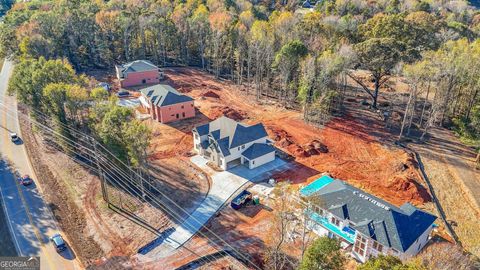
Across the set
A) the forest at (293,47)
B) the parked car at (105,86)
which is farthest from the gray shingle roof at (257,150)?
the parked car at (105,86)

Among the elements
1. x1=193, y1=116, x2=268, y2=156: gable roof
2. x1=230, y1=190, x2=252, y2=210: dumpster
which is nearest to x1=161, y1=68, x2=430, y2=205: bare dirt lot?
x1=193, y1=116, x2=268, y2=156: gable roof

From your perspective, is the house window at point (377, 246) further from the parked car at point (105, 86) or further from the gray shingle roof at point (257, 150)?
the parked car at point (105, 86)

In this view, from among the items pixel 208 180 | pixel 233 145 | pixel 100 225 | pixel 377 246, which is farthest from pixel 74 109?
pixel 377 246

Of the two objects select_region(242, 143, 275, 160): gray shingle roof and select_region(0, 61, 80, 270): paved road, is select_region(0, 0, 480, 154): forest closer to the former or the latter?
select_region(242, 143, 275, 160): gray shingle roof

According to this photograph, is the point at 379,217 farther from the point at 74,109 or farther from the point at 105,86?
the point at 105,86

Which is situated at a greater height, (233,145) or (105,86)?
(105,86)

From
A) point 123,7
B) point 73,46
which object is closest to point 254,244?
point 73,46

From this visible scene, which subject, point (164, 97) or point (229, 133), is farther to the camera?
point (164, 97)

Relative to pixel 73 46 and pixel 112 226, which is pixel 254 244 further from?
pixel 73 46
